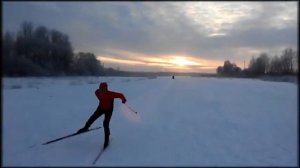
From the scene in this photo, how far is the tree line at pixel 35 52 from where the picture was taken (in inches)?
378

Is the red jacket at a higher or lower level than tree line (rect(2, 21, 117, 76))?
lower

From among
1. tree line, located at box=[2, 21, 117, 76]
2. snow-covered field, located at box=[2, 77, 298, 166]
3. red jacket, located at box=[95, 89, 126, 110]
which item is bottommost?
snow-covered field, located at box=[2, 77, 298, 166]

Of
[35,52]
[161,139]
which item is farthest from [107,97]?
[35,52]

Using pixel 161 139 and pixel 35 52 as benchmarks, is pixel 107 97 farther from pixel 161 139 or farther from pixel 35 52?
pixel 35 52

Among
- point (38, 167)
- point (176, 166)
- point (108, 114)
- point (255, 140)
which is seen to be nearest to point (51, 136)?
point (108, 114)

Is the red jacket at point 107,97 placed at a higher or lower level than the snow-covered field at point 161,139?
higher

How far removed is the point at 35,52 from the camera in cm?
1242

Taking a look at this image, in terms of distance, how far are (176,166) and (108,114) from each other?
3040 millimetres

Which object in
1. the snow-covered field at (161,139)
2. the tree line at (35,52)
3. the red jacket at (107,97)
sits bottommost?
the snow-covered field at (161,139)

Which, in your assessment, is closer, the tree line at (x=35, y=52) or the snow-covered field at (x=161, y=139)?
the snow-covered field at (x=161, y=139)

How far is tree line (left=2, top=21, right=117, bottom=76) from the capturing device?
31.5ft

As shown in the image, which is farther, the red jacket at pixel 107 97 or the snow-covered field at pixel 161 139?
the red jacket at pixel 107 97

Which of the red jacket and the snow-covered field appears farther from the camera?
the red jacket

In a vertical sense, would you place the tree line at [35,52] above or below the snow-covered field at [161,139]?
above
